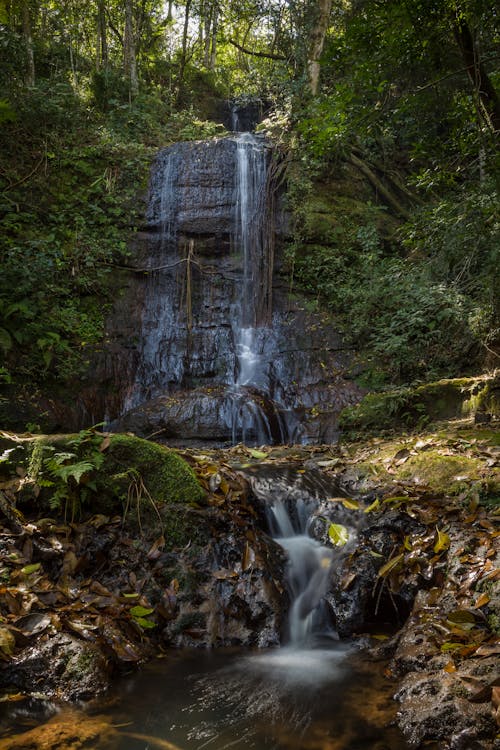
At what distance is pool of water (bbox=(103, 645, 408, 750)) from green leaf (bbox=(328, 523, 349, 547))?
114 centimetres

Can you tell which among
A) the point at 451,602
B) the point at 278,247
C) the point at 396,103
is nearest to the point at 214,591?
the point at 451,602

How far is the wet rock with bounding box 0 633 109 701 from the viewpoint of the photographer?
2838 millimetres

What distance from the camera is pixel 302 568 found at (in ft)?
14.8

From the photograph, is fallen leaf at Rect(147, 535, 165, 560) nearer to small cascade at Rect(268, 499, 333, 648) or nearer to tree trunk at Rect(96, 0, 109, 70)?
small cascade at Rect(268, 499, 333, 648)

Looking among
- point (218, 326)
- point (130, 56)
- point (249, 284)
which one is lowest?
point (218, 326)

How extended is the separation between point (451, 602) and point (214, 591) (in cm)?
173

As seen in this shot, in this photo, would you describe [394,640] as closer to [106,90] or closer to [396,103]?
[396,103]

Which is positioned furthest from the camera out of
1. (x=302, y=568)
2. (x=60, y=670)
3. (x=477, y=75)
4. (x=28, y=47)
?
(x=28, y=47)

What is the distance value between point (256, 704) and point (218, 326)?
32.4ft

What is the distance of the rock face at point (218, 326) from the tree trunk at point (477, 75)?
5.34 metres

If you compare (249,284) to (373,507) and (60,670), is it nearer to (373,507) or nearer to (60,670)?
(373,507)

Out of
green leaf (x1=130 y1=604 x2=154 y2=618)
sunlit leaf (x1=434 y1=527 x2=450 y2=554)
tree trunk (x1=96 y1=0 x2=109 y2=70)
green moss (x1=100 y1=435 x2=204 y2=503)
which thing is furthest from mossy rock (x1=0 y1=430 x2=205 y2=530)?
tree trunk (x1=96 y1=0 x2=109 y2=70)

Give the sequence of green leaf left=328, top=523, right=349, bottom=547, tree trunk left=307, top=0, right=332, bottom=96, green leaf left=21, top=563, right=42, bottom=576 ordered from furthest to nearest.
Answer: tree trunk left=307, top=0, right=332, bottom=96 < green leaf left=328, top=523, right=349, bottom=547 < green leaf left=21, top=563, right=42, bottom=576

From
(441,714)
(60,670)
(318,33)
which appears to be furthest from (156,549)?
(318,33)
